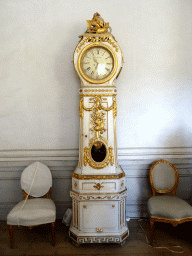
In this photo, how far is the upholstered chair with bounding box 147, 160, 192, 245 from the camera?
251 centimetres

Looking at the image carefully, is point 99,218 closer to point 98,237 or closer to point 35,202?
point 98,237

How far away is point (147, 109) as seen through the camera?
3123 millimetres

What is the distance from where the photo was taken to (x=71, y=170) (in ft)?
10.4

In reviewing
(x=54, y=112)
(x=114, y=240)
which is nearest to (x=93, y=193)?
(x=114, y=240)

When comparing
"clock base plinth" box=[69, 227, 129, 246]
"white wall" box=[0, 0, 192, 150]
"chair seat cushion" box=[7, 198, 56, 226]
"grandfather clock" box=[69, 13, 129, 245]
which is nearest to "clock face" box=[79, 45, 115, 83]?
"grandfather clock" box=[69, 13, 129, 245]

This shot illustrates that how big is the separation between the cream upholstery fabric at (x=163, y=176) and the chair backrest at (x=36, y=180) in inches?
50.9

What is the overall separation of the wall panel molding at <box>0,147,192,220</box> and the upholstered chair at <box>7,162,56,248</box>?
0.17 m

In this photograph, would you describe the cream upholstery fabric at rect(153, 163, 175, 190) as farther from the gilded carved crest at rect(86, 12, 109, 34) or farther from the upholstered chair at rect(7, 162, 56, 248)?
the gilded carved crest at rect(86, 12, 109, 34)

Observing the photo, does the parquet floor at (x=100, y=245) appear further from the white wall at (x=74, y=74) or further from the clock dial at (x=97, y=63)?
the clock dial at (x=97, y=63)

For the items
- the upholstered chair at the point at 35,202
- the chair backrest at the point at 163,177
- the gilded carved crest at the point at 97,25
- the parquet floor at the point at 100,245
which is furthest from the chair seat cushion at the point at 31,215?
the gilded carved crest at the point at 97,25

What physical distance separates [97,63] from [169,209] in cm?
170

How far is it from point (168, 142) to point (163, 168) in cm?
35

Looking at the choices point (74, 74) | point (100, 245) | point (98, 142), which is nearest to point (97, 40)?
point (74, 74)

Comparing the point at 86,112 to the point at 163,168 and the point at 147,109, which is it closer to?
the point at 147,109
